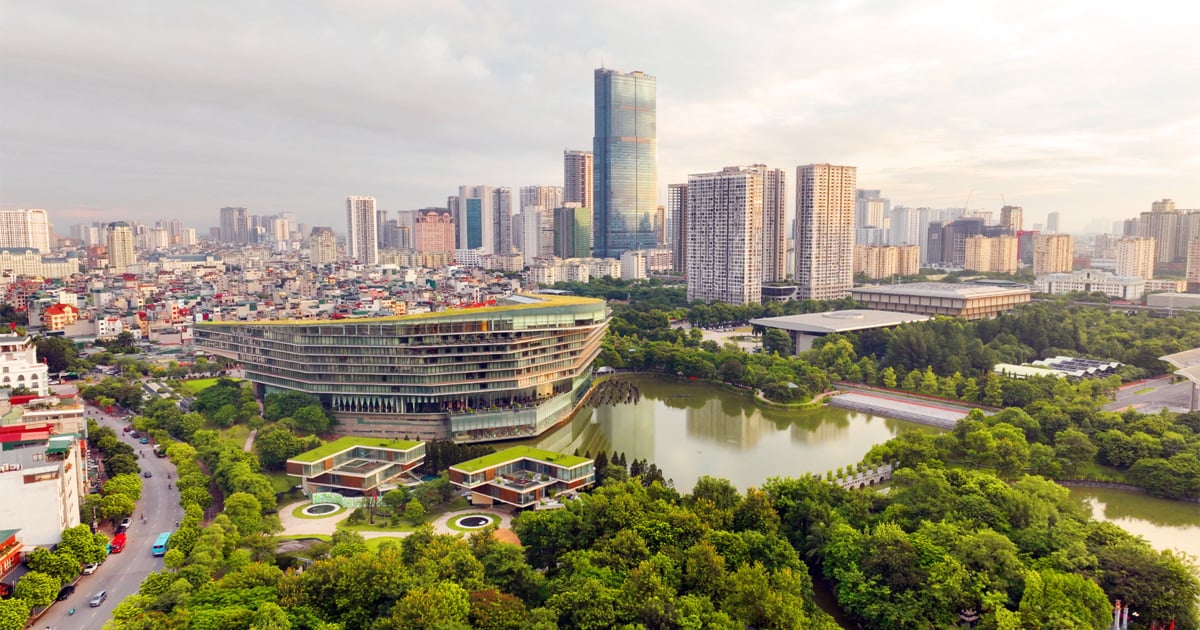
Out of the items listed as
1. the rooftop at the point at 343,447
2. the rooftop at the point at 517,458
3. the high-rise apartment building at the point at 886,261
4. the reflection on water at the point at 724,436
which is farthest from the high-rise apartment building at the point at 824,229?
the rooftop at the point at 343,447

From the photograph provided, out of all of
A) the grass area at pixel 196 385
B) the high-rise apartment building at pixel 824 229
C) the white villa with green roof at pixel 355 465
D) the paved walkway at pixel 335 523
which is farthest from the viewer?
the high-rise apartment building at pixel 824 229

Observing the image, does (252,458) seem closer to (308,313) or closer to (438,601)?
(438,601)

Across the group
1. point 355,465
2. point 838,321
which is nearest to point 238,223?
point 838,321

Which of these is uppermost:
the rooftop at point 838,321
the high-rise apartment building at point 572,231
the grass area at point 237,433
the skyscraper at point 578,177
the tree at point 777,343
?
the skyscraper at point 578,177

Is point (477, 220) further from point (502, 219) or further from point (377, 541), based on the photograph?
point (377, 541)

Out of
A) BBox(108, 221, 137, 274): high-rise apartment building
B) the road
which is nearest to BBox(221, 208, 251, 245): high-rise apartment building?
BBox(108, 221, 137, 274): high-rise apartment building

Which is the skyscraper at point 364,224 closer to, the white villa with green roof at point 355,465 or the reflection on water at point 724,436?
the reflection on water at point 724,436
